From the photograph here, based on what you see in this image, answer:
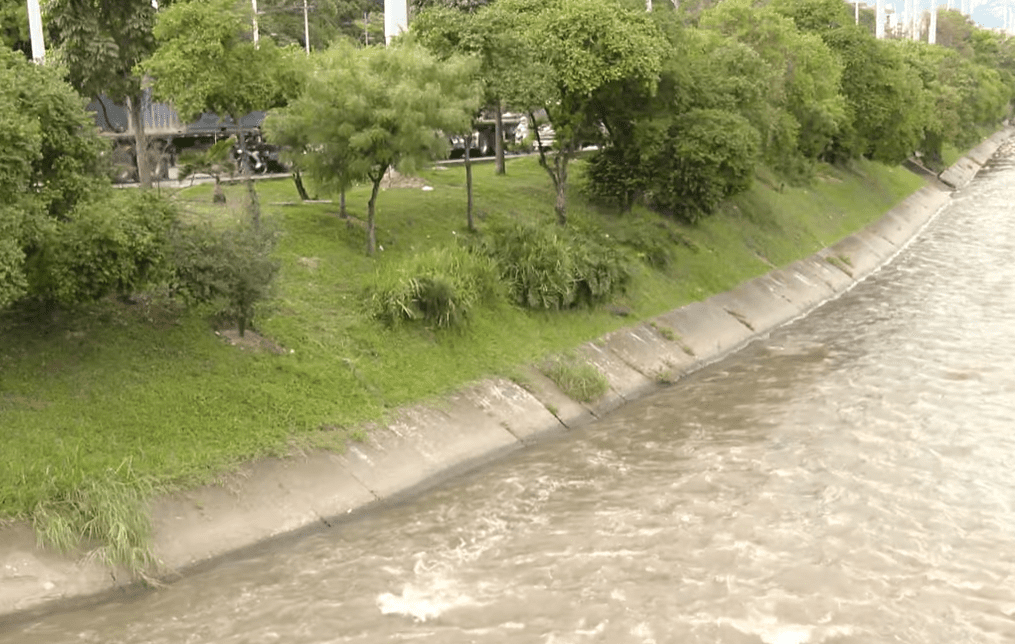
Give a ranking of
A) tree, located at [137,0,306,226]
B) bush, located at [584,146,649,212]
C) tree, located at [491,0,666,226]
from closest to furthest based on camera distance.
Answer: tree, located at [137,0,306,226] → tree, located at [491,0,666,226] → bush, located at [584,146,649,212]

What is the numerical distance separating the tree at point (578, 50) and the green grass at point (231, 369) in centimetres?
420

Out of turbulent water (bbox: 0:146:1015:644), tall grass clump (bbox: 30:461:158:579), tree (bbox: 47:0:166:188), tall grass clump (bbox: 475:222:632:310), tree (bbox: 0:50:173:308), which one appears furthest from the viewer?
tall grass clump (bbox: 475:222:632:310)

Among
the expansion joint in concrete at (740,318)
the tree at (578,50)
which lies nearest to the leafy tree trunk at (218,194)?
the tree at (578,50)

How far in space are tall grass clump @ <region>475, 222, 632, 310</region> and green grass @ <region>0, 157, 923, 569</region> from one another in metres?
0.51

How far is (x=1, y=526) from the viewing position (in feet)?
45.8

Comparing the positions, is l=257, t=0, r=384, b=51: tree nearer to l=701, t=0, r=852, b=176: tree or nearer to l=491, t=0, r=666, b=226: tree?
l=701, t=0, r=852, b=176: tree

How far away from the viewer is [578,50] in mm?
29281

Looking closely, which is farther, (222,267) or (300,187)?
(300,187)

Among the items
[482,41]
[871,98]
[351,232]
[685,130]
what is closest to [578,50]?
[482,41]

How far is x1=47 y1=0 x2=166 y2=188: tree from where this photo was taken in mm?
23656

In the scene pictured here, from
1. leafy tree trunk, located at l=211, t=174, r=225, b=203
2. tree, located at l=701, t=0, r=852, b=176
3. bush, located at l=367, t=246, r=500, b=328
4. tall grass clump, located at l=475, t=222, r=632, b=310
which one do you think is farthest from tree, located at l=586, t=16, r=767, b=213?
leafy tree trunk, located at l=211, t=174, r=225, b=203

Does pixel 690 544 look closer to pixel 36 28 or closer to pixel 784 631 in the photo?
pixel 784 631

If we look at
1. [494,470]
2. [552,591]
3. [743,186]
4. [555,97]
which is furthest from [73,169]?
[743,186]

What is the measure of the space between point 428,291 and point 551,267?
15.4 feet
